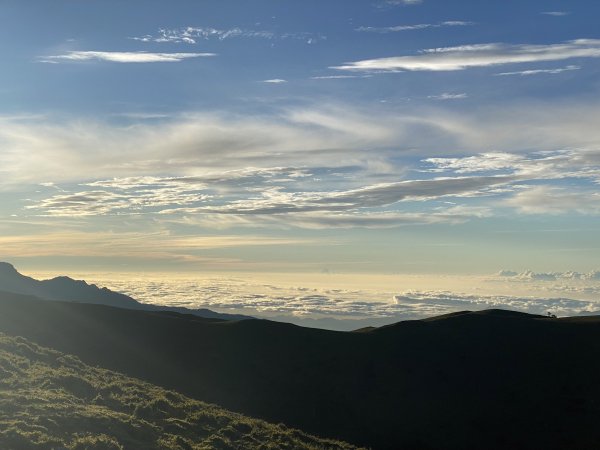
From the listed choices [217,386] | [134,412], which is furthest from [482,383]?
[134,412]

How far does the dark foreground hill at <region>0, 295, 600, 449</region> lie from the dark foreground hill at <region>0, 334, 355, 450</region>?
55.8 feet

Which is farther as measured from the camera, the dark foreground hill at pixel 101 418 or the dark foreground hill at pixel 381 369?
the dark foreground hill at pixel 381 369

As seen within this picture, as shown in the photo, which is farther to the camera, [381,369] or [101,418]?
[381,369]

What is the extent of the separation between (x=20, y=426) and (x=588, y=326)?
70738 mm

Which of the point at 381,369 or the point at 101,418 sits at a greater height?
the point at 101,418

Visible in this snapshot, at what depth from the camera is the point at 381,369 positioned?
66.5 metres

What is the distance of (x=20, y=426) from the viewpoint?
24.4 m

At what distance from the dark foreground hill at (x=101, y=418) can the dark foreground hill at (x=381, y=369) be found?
55.8 feet

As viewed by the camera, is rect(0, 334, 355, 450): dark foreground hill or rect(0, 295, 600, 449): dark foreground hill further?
rect(0, 295, 600, 449): dark foreground hill

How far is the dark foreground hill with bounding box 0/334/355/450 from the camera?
24516mm

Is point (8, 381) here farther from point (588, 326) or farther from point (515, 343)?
point (588, 326)

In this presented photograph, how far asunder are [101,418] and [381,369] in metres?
44.2

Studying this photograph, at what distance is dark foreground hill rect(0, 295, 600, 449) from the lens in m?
53.6

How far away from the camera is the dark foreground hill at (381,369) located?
53.6 m
